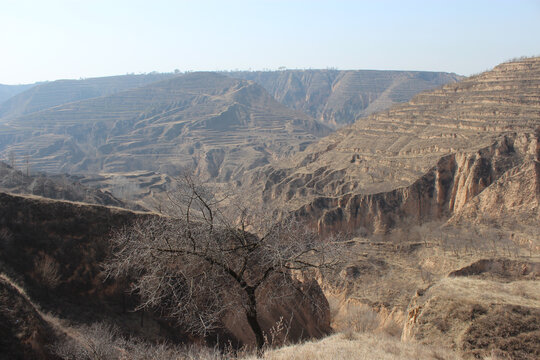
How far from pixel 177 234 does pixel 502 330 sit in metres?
8.79

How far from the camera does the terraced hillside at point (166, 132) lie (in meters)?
102

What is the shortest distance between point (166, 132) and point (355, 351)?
405 ft

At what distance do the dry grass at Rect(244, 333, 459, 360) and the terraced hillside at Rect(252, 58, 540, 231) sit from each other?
116ft

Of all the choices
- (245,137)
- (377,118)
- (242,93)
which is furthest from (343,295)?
(242,93)

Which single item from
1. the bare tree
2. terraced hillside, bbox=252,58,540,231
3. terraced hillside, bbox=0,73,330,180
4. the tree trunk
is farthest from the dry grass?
terraced hillside, bbox=0,73,330,180

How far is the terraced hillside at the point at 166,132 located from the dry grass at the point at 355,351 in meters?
76.5

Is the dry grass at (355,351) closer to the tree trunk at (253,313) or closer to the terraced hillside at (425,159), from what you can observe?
the tree trunk at (253,313)

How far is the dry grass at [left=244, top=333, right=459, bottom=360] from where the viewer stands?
24.7 feet

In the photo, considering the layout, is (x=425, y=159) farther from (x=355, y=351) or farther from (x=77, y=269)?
(x=355, y=351)

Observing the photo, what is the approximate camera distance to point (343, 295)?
26.1 metres

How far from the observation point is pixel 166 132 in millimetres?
125250

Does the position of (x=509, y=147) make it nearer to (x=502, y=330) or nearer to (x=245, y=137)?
(x=502, y=330)

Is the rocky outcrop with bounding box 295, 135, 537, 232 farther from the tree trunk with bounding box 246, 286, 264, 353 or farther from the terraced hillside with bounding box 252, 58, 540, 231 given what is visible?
the tree trunk with bounding box 246, 286, 264, 353

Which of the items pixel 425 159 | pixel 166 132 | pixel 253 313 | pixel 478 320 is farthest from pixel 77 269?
pixel 166 132
